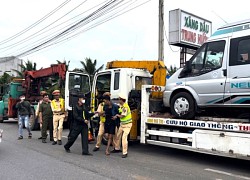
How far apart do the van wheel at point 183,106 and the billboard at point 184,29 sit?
853 cm

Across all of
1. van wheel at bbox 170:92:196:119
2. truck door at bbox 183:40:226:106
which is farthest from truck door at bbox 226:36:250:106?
van wheel at bbox 170:92:196:119

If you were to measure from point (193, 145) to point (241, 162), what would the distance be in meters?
1.48

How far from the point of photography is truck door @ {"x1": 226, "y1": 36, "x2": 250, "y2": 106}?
6.19m

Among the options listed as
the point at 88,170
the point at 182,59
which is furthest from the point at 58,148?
the point at 182,59

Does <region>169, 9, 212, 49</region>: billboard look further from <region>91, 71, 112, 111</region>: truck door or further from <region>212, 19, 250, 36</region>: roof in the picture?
<region>212, 19, 250, 36</region>: roof

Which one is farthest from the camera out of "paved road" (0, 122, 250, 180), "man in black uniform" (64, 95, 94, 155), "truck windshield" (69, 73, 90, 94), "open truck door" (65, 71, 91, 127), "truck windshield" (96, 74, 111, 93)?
"truck windshield" (69, 73, 90, 94)

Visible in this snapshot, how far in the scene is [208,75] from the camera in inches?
269

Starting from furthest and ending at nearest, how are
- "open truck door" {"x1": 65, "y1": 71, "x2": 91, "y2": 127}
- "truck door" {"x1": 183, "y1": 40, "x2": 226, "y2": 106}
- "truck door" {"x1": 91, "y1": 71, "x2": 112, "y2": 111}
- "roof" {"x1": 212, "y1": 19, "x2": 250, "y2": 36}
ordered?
"open truck door" {"x1": 65, "y1": 71, "x2": 91, "y2": 127} → "truck door" {"x1": 91, "y1": 71, "x2": 112, "y2": 111} → "truck door" {"x1": 183, "y1": 40, "x2": 226, "y2": 106} → "roof" {"x1": 212, "y1": 19, "x2": 250, "y2": 36}

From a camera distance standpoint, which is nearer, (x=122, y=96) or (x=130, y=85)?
(x=122, y=96)

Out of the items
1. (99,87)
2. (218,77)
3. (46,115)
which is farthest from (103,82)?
(218,77)

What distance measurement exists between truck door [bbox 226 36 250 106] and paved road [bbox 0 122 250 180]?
152cm

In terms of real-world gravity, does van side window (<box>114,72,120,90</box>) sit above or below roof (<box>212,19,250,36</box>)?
below

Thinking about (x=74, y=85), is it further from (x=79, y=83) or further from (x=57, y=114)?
(x=57, y=114)

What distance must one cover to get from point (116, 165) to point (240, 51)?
358cm
